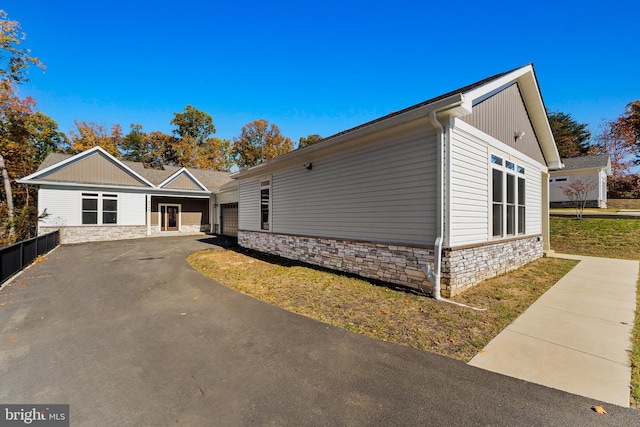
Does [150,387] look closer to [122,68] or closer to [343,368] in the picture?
[343,368]

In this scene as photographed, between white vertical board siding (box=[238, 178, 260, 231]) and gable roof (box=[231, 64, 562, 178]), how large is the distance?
0.64 meters

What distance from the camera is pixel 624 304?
17.1ft

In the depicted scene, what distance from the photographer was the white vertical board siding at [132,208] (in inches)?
672

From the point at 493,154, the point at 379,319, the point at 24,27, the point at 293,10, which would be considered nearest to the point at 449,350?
the point at 379,319

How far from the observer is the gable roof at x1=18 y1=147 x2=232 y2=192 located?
1482cm

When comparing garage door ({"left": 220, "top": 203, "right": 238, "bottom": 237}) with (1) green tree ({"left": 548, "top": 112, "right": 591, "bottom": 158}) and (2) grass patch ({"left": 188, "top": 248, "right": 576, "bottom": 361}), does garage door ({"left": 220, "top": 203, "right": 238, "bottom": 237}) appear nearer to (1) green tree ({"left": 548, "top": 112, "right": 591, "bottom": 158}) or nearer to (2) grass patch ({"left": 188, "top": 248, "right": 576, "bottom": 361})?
(2) grass patch ({"left": 188, "top": 248, "right": 576, "bottom": 361})

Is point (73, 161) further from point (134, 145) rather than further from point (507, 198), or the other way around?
point (134, 145)

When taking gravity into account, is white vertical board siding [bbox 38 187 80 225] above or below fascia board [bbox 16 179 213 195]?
below

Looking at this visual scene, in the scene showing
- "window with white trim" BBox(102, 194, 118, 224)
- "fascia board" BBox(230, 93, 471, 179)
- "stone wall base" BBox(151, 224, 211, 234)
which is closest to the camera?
"fascia board" BBox(230, 93, 471, 179)

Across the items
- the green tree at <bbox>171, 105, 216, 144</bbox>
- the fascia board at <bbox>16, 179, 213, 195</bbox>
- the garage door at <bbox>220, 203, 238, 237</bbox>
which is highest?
the green tree at <bbox>171, 105, 216, 144</bbox>

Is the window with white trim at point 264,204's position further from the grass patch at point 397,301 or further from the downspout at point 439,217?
the downspout at point 439,217

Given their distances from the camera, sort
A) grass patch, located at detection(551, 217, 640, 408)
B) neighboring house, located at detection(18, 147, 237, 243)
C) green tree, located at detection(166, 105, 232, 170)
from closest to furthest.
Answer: grass patch, located at detection(551, 217, 640, 408) < neighboring house, located at detection(18, 147, 237, 243) < green tree, located at detection(166, 105, 232, 170)

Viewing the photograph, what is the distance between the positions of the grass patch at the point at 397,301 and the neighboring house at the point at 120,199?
11.7 meters

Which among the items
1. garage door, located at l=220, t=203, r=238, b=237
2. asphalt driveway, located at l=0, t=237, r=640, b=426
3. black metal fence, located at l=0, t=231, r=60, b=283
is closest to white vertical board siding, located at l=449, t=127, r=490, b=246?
asphalt driveway, located at l=0, t=237, r=640, b=426
